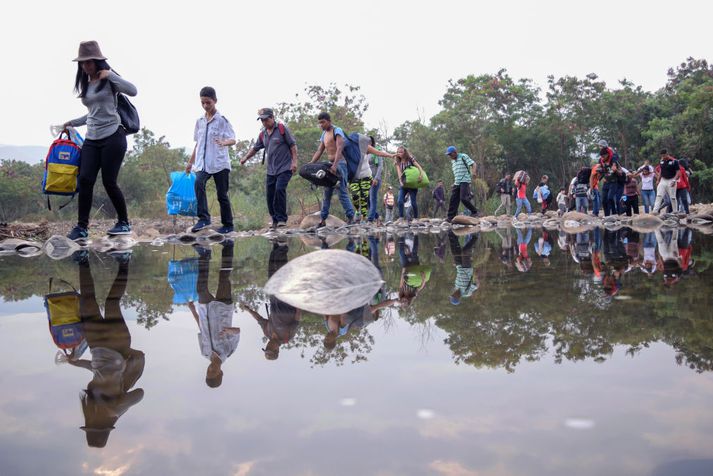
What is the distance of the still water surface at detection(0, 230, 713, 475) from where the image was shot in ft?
3.56

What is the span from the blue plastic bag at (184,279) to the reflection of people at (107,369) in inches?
12.8

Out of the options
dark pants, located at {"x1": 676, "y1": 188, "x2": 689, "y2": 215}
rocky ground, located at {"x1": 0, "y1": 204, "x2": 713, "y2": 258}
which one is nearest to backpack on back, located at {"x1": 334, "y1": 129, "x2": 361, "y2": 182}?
A: rocky ground, located at {"x1": 0, "y1": 204, "x2": 713, "y2": 258}

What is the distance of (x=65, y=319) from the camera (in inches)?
97.0

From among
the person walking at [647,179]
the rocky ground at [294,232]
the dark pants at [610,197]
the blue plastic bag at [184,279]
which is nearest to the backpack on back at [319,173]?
the rocky ground at [294,232]

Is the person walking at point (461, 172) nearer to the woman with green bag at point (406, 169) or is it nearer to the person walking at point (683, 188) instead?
the woman with green bag at point (406, 169)

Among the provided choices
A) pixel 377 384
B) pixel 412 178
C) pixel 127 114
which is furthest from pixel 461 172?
pixel 377 384

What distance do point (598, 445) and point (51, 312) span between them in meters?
2.40

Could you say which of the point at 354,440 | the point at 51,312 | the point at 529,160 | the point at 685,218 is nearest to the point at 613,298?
the point at 354,440

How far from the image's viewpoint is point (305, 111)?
23.2 meters

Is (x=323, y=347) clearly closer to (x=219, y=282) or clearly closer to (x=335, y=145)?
(x=219, y=282)

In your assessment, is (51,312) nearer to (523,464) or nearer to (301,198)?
(523,464)

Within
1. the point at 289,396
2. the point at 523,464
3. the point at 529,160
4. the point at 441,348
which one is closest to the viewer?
the point at 523,464

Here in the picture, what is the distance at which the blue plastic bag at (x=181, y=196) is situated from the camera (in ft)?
30.6

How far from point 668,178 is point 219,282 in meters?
10.9
